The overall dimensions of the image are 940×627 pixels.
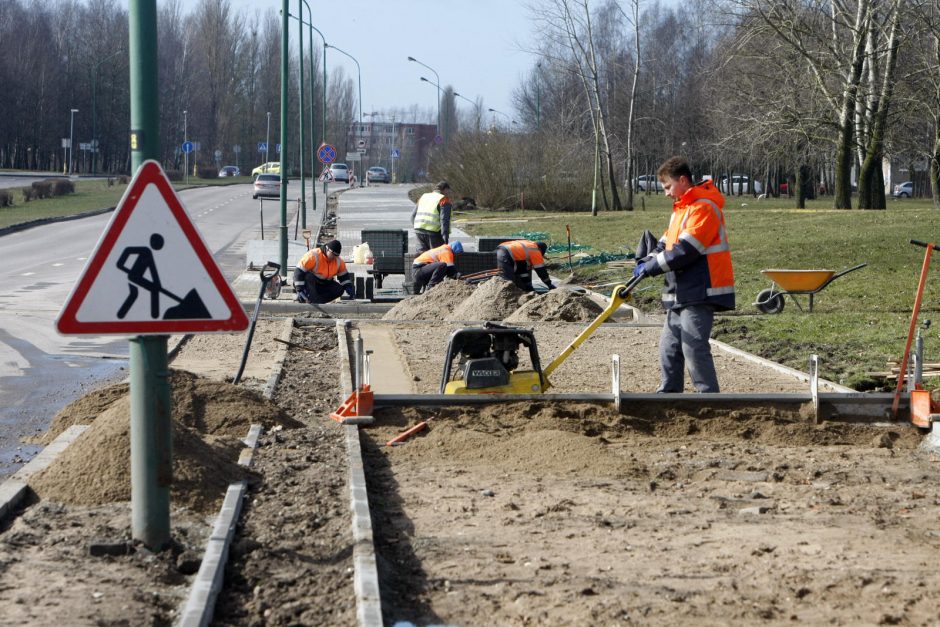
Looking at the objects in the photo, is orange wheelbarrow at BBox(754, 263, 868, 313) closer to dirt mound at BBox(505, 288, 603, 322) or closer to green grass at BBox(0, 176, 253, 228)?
dirt mound at BBox(505, 288, 603, 322)

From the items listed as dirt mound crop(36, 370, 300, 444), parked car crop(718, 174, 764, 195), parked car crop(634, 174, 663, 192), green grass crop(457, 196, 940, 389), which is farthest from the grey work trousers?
parked car crop(718, 174, 764, 195)

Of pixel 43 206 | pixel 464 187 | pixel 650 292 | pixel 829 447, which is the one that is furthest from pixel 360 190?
pixel 829 447

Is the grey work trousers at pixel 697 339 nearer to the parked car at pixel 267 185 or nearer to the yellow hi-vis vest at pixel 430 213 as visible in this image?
the yellow hi-vis vest at pixel 430 213

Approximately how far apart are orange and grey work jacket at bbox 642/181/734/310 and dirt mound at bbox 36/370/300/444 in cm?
300

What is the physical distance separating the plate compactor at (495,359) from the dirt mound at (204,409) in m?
1.27

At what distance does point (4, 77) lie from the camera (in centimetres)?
9444

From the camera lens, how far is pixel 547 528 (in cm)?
573

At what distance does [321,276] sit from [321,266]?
17 centimetres

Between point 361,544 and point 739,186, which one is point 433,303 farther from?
point 739,186

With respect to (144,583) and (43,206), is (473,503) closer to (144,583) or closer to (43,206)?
(144,583)

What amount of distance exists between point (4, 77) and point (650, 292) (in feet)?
287

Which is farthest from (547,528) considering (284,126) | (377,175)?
(377,175)

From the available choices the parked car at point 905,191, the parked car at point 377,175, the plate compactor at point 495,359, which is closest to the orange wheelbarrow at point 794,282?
the plate compactor at point 495,359

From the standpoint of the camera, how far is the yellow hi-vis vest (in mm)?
20891
